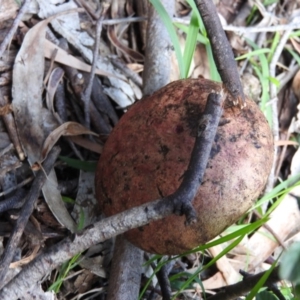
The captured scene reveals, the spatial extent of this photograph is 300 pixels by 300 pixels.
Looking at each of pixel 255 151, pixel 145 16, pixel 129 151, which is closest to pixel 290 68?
pixel 145 16

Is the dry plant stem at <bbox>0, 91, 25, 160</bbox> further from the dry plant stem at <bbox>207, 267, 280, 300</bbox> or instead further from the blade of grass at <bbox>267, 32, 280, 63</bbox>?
the blade of grass at <bbox>267, 32, 280, 63</bbox>

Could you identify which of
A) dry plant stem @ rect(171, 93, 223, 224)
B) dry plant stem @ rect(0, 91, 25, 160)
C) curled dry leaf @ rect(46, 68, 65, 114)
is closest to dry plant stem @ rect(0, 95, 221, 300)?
dry plant stem @ rect(171, 93, 223, 224)

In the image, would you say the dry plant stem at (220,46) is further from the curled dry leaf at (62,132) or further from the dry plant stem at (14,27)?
the dry plant stem at (14,27)

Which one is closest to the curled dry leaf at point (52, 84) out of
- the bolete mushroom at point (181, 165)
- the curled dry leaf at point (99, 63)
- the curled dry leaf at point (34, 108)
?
the curled dry leaf at point (34, 108)

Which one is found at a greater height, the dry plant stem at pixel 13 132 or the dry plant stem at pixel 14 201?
the dry plant stem at pixel 13 132

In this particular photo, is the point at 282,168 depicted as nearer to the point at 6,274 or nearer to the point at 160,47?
the point at 160,47

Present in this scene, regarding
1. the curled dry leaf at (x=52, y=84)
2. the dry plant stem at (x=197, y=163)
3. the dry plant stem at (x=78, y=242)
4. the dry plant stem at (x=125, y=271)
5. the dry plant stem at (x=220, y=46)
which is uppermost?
the dry plant stem at (x=220, y=46)
